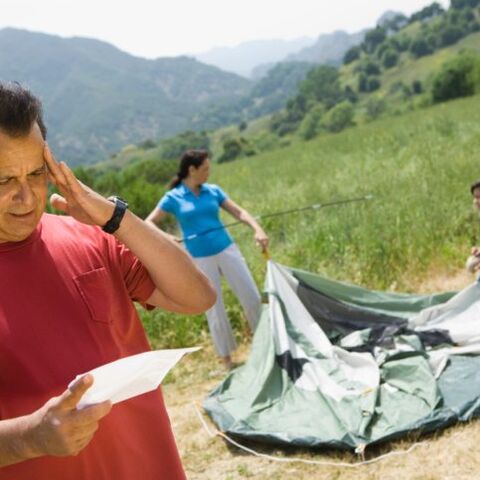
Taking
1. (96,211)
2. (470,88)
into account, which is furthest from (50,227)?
(470,88)

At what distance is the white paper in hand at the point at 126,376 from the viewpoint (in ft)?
3.41

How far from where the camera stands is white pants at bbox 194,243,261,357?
4789mm

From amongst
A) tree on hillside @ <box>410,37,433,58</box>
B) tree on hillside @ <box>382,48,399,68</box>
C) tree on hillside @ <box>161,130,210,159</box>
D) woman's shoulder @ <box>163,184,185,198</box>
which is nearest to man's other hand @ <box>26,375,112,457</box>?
woman's shoulder @ <box>163,184,185,198</box>

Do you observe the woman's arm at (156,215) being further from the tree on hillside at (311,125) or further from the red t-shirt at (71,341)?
the tree on hillside at (311,125)

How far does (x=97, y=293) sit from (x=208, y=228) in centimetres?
336

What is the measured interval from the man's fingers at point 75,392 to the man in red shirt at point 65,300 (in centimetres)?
10

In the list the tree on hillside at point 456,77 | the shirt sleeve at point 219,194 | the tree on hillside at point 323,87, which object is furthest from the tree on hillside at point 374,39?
the shirt sleeve at point 219,194

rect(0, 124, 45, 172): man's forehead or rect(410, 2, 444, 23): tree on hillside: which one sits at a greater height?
rect(410, 2, 444, 23): tree on hillside

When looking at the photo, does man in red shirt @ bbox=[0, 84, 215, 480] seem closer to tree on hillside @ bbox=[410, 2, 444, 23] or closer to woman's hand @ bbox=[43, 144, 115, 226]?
woman's hand @ bbox=[43, 144, 115, 226]

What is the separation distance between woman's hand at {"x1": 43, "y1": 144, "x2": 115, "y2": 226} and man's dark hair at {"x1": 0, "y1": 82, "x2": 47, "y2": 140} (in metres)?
0.10

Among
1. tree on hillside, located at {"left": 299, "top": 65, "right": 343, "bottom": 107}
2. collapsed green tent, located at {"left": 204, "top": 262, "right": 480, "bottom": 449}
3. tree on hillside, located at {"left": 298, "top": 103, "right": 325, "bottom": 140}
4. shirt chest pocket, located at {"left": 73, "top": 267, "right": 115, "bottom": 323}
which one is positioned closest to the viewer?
shirt chest pocket, located at {"left": 73, "top": 267, "right": 115, "bottom": 323}

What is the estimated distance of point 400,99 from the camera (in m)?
86.1

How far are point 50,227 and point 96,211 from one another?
12 cm

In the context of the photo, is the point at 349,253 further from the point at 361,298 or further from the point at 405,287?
the point at 361,298
